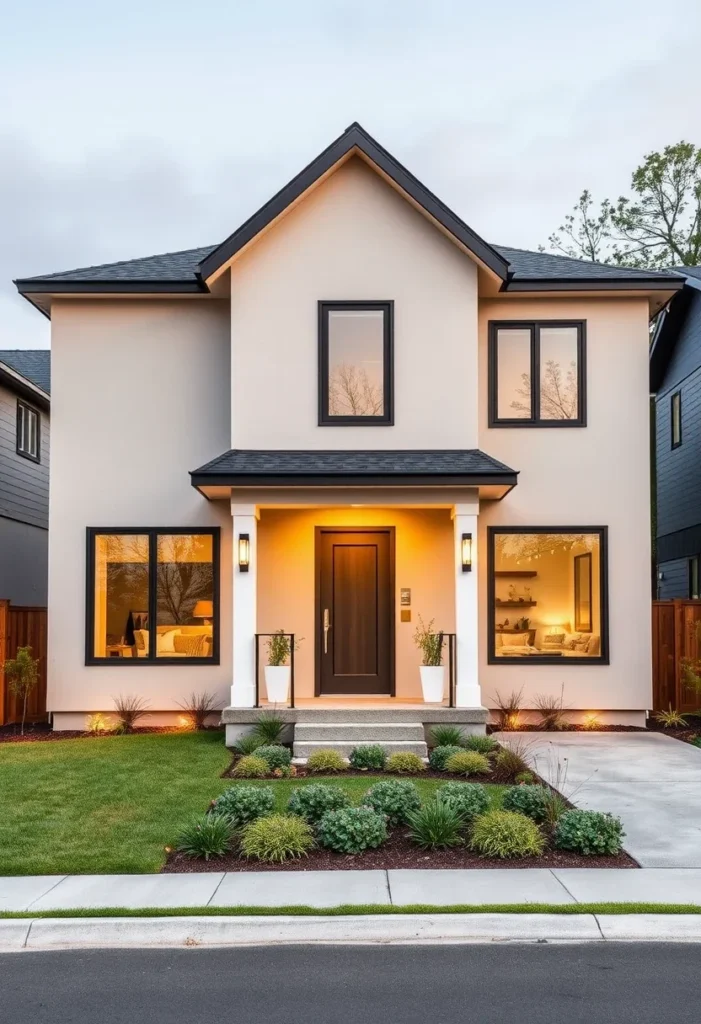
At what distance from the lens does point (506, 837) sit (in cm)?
706

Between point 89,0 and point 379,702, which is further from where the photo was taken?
point 89,0

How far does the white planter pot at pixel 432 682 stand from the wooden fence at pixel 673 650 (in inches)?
157

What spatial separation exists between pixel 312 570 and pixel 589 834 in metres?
7.08

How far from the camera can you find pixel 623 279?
1344 centimetres

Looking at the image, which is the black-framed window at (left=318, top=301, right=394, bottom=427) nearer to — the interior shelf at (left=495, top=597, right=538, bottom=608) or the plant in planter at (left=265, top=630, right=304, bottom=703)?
the plant in planter at (left=265, top=630, right=304, bottom=703)

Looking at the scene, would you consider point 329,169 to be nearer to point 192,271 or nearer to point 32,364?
point 192,271

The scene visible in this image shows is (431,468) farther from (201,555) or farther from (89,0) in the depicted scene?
(89,0)

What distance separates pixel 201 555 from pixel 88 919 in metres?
8.18

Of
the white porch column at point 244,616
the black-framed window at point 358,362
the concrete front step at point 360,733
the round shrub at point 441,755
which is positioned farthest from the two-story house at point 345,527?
the round shrub at point 441,755

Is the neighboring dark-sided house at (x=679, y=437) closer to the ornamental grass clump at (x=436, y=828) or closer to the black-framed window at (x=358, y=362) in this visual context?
the black-framed window at (x=358, y=362)

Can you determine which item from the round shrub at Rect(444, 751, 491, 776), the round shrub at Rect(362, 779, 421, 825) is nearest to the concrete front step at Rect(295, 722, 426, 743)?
the round shrub at Rect(444, 751, 491, 776)

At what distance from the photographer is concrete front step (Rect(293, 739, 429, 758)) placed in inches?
440

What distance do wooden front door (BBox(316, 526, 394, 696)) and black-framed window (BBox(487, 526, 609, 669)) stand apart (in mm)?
1502

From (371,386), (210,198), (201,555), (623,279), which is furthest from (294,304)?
(210,198)
